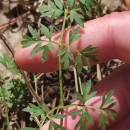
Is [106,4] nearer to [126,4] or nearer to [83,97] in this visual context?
[126,4]

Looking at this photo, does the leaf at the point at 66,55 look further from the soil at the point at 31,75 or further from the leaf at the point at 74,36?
the soil at the point at 31,75

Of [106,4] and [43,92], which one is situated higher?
[106,4]

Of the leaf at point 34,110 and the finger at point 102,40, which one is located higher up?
the finger at point 102,40

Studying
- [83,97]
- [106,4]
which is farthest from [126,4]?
[83,97]

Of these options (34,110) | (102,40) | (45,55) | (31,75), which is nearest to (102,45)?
(102,40)

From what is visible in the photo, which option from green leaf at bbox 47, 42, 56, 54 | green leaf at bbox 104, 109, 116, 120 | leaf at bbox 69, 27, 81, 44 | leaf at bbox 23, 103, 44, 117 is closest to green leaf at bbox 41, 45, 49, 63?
green leaf at bbox 47, 42, 56, 54

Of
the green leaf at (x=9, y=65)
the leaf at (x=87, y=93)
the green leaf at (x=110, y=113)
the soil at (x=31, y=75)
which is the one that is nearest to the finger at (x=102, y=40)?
the green leaf at (x=9, y=65)

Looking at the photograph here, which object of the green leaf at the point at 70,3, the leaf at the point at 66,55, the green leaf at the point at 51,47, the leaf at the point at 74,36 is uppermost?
the green leaf at the point at 70,3
